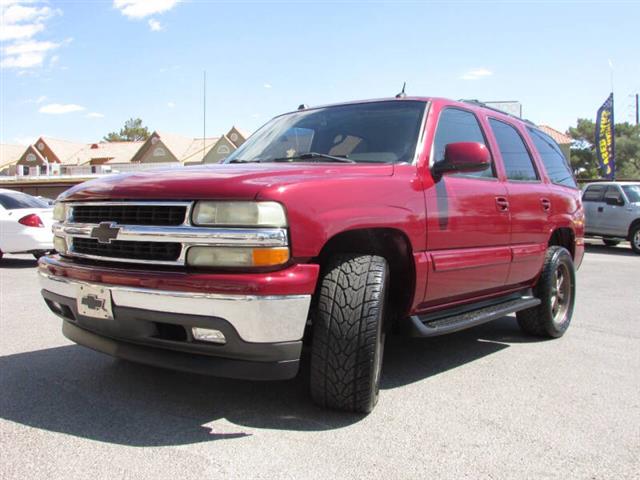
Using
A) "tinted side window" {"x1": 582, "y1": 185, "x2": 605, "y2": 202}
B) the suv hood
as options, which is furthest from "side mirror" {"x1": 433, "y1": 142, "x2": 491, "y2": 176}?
"tinted side window" {"x1": 582, "y1": 185, "x2": 605, "y2": 202}

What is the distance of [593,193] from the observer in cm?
1638

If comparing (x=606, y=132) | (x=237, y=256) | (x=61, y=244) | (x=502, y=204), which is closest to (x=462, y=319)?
(x=502, y=204)

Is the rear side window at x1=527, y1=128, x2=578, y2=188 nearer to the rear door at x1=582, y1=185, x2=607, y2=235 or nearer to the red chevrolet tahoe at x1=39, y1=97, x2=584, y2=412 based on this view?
the red chevrolet tahoe at x1=39, y1=97, x2=584, y2=412

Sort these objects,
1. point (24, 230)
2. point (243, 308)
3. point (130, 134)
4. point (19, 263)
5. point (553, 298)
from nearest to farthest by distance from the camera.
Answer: point (243, 308), point (553, 298), point (24, 230), point (19, 263), point (130, 134)

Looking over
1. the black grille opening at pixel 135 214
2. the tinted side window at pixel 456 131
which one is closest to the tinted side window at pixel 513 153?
the tinted side window at pixel 456 131

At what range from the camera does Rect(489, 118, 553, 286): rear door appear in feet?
15.0

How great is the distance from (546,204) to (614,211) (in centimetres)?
1206

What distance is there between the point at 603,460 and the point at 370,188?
1737mm

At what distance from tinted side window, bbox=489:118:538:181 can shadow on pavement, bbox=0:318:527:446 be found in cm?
156

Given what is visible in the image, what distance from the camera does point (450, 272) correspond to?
3760 mm

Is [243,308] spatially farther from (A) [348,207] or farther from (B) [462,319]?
(B) [462,319]

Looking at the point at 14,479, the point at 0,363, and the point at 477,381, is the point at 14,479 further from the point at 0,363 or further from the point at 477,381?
the point at 477,381

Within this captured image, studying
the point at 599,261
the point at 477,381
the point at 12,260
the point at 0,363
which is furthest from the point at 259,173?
the point at 599,261

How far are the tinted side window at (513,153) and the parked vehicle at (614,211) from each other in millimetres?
11700
